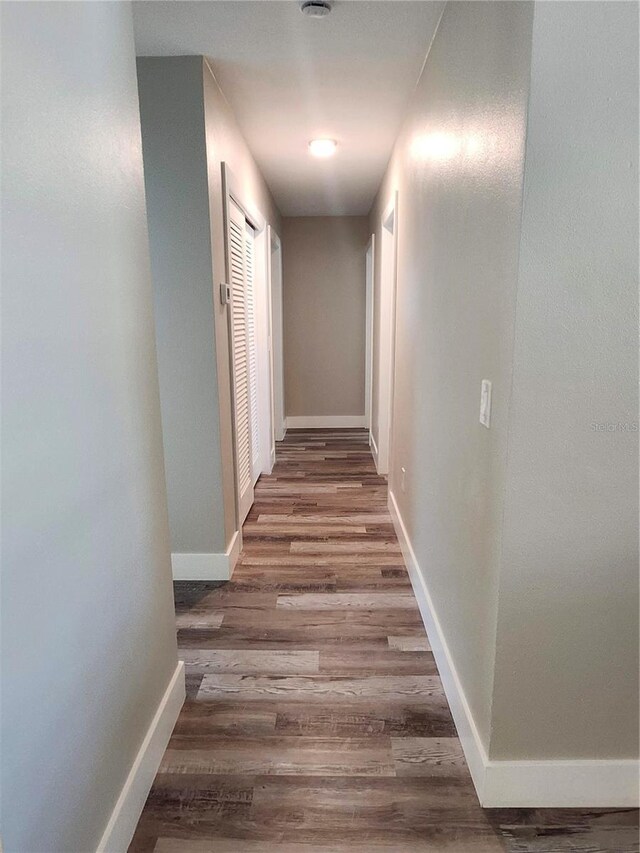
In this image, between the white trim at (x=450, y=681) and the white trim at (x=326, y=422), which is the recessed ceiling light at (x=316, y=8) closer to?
the white trim at (x=450, y=681)

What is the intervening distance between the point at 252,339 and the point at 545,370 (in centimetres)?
286

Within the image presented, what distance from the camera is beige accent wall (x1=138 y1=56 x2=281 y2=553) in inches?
85.1

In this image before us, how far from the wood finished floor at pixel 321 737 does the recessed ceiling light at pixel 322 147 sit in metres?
2.53

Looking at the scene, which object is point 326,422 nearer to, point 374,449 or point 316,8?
point 374,449

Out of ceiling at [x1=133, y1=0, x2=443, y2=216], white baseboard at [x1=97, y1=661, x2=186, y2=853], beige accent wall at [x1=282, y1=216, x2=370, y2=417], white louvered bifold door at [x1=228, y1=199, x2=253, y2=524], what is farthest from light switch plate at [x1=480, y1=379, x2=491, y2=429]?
beige accent wall at [x1=282, y1=216, x2=370, y2=417]

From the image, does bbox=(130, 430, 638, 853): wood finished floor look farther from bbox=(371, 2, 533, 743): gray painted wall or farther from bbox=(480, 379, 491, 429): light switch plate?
bbox=(480, 379, 491, 429): light switch plate

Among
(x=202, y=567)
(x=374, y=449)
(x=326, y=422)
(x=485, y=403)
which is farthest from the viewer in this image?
(x=326, y=422)

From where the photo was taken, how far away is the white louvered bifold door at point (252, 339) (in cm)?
349

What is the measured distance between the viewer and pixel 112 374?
1219 millimetres

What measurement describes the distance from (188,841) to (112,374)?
122 centimetres

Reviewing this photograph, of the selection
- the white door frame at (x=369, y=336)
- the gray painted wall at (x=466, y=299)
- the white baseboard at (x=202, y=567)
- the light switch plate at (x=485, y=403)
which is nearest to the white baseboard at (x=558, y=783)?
the gray painted wall at (x=466, y=299)

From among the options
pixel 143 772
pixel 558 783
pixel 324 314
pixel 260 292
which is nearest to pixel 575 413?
pixel 558 783

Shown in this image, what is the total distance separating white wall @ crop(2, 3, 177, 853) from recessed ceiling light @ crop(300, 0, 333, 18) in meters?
0.75

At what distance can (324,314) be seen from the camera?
5.78 meters
